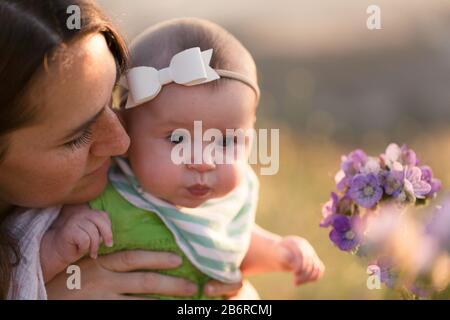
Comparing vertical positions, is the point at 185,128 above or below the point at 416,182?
above

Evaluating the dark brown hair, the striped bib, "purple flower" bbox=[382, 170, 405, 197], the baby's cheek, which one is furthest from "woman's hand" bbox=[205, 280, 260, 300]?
the dark brown hair

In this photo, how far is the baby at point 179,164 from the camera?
5.97 ft

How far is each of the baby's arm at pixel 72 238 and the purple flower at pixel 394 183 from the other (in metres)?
0.66

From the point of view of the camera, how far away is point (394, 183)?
1.83 meters

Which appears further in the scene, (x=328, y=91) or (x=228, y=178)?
(x=328, y=91)

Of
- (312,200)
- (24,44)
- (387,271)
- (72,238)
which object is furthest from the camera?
(312,200)

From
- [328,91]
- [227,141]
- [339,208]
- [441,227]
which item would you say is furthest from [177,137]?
[328,91]

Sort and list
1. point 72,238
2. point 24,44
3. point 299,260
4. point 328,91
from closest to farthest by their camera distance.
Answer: point 24,44 → point 72,238 → point 299,260 → point 328,91

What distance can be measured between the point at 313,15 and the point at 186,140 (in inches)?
100

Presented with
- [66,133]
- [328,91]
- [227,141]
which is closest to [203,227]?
[227,141]

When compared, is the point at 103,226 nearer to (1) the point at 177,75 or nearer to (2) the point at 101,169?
(2) the point at 101,169

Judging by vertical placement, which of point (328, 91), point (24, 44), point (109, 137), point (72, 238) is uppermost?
point (328, 91)
